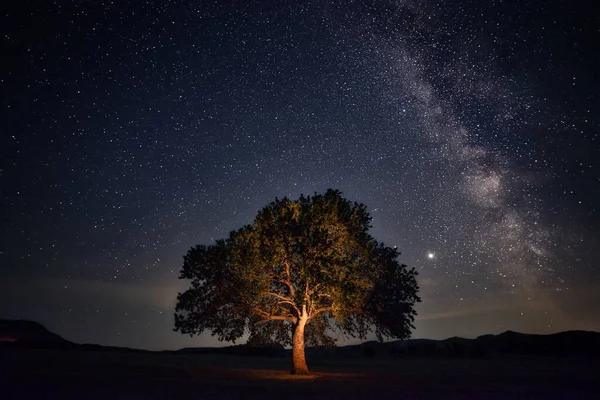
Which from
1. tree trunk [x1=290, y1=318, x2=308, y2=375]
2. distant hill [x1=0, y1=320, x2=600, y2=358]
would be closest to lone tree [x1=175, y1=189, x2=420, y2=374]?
tree trunk [x1=290, y1=318, x2=308, y2=375]

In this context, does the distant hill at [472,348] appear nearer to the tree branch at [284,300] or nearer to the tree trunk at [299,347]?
the tree trunk at [299,347]

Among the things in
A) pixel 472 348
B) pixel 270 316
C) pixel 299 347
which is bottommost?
pixel 299 347

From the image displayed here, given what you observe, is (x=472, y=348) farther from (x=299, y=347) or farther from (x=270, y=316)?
(x=270, y=316)

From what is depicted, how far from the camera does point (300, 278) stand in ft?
104

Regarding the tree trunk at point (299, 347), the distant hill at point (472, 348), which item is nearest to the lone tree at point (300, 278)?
the tree trunk at point (299, 347)

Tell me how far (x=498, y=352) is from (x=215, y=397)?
7513 centimetres

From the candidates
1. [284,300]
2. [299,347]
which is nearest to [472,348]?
[299,347]

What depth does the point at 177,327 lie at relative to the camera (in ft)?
114

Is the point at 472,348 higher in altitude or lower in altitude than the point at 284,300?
lower

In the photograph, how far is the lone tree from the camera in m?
32.0

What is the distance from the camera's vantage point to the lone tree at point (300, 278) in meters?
32.0

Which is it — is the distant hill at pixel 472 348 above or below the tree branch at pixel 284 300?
below

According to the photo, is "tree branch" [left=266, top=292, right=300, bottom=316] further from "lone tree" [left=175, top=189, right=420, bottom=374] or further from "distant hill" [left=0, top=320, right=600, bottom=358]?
"distant hill" [left=0, top=320, right=600, bottom=358]

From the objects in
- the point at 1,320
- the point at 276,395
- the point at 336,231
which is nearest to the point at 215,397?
the point at 276,395
